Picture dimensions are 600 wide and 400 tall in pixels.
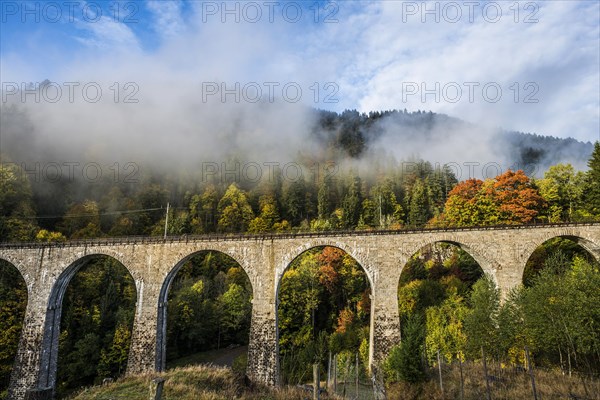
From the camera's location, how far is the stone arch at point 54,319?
78.9 ft

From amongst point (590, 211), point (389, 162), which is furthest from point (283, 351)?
point (389, 162)

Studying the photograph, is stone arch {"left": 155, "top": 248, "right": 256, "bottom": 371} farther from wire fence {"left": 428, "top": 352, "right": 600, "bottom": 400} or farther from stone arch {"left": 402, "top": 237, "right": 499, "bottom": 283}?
wire fence {"left": 428, "top": 352, "right": 600, "bottom": 400}

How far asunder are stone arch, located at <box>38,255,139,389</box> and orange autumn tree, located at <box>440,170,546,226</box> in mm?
32058

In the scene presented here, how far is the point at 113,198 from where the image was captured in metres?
56.5

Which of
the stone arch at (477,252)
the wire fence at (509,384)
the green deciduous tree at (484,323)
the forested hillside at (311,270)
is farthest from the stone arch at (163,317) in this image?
the green deciduous tree at (484,323)

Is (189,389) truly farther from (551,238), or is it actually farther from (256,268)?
(551,238)

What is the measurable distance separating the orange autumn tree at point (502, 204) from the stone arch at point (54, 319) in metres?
32.1

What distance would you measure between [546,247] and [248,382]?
27.4 meters

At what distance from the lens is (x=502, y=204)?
116 ft

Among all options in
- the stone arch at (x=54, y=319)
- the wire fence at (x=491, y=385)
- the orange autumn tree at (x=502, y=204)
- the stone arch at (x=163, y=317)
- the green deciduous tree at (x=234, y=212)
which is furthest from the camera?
A: the green deciduous tree at (x=234, y=212)

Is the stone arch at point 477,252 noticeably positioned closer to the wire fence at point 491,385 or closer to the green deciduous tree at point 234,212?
the wire fence at point 491,385

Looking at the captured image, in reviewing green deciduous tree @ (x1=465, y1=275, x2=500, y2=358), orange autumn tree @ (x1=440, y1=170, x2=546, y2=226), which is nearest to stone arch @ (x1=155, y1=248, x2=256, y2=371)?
green deciduous tree @ (x1=465, y1=275, x2=500, y2=358)

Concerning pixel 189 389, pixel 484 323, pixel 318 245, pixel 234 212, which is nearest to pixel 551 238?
pixel 484 323

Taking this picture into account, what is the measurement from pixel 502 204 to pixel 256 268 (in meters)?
26.3
